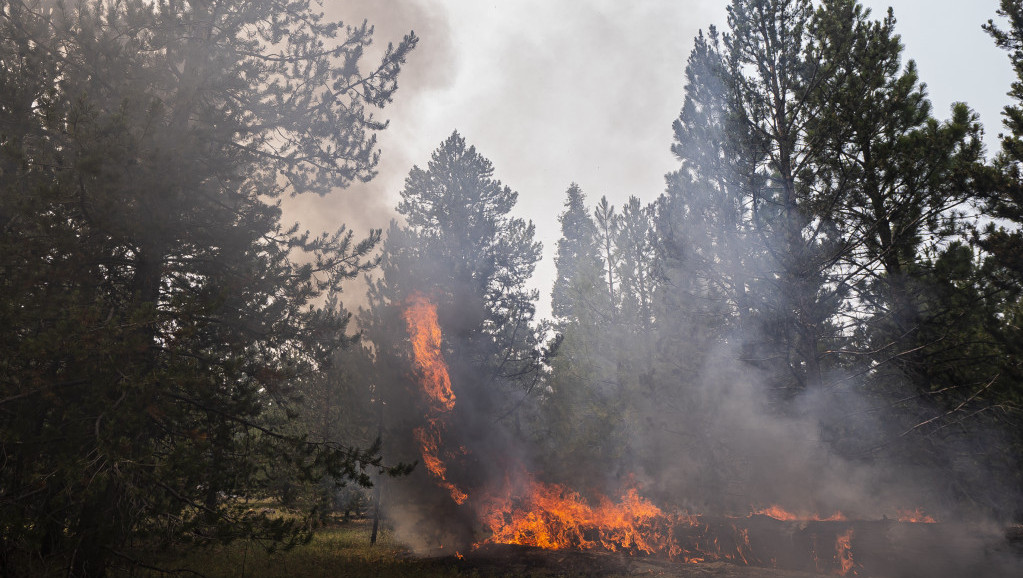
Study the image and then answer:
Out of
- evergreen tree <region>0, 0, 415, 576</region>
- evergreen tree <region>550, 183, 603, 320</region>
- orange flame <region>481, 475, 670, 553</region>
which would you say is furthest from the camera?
evergreen tree <region>550, 183, 603, 320</region>

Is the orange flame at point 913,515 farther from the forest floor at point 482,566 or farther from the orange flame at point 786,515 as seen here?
the forest floor at point 482,566

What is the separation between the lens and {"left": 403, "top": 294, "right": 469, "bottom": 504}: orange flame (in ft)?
52.4

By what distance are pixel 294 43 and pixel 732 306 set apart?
1524 cm

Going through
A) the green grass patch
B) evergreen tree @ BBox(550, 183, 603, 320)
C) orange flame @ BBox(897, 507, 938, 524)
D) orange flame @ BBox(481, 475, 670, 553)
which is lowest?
the green grass patch

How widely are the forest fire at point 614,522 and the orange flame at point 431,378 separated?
0.03 meters

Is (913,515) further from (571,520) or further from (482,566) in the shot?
(482,566)

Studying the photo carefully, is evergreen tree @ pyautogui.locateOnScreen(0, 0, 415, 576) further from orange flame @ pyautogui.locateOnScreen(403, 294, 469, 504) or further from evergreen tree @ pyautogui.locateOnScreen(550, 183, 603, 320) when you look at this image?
evergreen tree @ pyautogui.locateOnScreen(550, 183, 603, 320)

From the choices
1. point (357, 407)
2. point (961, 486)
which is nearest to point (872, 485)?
point (961, 486)

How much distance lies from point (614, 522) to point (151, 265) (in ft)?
41.8

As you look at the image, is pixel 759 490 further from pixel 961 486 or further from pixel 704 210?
pixel 704 210

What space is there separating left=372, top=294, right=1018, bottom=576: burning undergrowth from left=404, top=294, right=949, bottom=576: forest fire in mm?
31

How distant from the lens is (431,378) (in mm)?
16797

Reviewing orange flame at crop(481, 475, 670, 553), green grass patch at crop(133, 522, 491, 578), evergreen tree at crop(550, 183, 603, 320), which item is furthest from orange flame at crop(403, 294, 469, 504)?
evergreen tree at crop(550, 183, 603, 320)

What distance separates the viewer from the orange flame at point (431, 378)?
52.4ft
